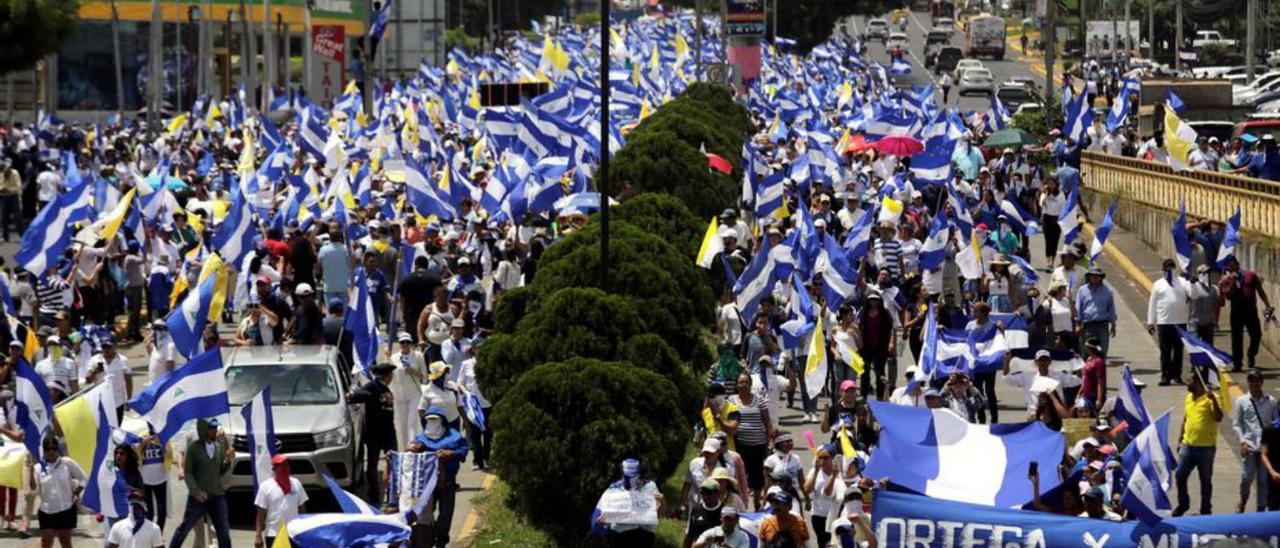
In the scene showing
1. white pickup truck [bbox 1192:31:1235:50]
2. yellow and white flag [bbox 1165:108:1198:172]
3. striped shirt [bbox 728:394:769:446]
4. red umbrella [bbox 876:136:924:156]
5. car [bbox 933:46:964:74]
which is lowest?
car [bbox 933:46:964:74]

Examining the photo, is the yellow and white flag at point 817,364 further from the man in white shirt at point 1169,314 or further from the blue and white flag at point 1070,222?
the blue and white flag at point 1070,222

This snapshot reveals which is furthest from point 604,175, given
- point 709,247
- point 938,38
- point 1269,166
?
point 938,38

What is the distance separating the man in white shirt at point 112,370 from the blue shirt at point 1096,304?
8.11 metres

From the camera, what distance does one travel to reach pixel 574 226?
2744cm

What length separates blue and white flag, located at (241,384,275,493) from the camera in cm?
1639

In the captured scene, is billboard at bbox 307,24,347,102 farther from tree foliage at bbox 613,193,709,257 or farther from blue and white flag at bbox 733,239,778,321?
blue and white flag at bbox 733,239,778,321

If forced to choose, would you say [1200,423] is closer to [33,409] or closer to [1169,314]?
[1169,314]

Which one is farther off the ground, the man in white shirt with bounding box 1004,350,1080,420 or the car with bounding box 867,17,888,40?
the man in white shirt with bounding box 1004,350,1080,420

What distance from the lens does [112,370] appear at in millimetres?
20312

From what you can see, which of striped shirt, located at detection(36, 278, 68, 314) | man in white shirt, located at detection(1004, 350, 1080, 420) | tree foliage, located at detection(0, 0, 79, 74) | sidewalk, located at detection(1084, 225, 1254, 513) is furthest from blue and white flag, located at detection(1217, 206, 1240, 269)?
tree foliage, located at detection(0, 0, 79, 74)

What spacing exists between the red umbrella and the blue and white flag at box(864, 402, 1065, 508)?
834 inches

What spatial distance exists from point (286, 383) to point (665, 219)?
8.29m

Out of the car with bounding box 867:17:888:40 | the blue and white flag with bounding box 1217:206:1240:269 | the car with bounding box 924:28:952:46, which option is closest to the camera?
the blue and white flag with bounding box 1217:206:1240:269

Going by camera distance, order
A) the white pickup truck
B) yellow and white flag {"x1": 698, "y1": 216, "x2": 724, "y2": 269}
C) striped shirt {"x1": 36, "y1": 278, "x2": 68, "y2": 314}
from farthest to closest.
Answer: the white pickup truck, striped shirt {"x1": 36, "y1": 278, "x2": 68, "y2": 314}, yellow and white flag {"x1": 698, "y1": 216, "x2": 724, "y2": 269}
